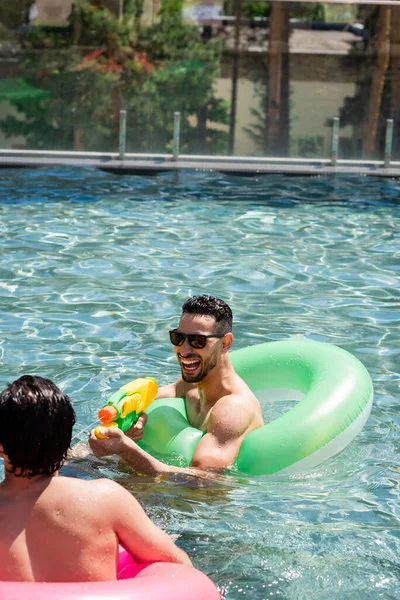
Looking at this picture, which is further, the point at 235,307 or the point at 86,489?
the point at 235,307

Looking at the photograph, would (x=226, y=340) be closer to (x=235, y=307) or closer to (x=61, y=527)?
(x=61, y=527)

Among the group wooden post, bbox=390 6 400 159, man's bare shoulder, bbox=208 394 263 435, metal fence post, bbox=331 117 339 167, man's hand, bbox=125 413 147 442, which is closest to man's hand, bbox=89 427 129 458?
man's hand, bbox=125 413 147 442

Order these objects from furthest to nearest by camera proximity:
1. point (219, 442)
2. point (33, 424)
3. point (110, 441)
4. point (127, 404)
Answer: point (219, 442) → point (127, 404) → point (110, 441) → point (33, 424)

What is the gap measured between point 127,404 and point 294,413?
863 mm

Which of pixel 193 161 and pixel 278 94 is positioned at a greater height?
pixel 278 94

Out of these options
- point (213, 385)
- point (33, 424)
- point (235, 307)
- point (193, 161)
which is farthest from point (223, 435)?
point (193, 161)

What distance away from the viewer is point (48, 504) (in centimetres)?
291

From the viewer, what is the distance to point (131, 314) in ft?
24.0

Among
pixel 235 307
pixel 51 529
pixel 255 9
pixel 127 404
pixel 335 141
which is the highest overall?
pixel 255 9

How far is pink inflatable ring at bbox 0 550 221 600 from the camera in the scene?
2832 millimetres

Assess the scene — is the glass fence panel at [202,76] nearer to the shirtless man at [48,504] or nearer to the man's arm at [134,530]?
the man's arm at [134,530]

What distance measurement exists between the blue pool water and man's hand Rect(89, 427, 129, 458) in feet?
1.21

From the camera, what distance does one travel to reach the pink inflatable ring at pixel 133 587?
9.29ft

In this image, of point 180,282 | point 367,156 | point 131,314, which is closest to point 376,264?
point 180,282
